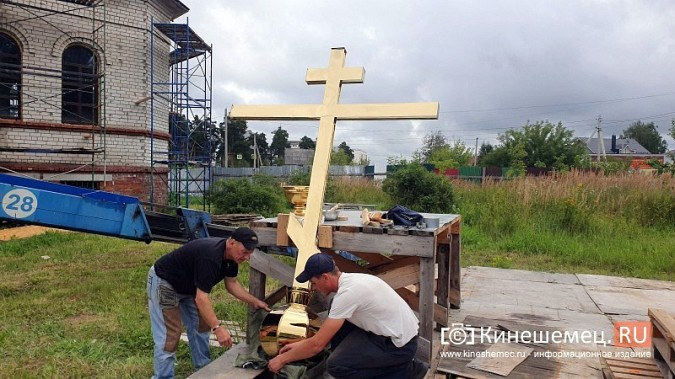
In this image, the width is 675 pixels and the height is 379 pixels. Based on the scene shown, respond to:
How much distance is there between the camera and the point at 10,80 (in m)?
→ 13.6

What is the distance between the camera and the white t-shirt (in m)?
3.38

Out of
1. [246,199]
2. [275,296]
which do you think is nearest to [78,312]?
[275,296]

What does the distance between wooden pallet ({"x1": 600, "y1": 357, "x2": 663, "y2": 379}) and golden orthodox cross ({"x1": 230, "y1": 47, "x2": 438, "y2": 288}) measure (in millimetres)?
2439

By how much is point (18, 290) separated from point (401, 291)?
5.42 metres

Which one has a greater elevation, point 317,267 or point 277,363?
point 317,267

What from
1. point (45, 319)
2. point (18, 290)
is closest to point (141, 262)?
point (18, 290)

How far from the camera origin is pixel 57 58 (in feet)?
45.6

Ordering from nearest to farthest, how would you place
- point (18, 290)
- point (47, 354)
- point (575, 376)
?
point (575, 376), point (47, 354), point (18, 290)

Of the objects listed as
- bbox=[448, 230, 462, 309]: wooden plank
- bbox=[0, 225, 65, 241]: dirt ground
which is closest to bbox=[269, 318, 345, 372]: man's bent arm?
bbox=[448, 230, 462, 309]: wooden plank

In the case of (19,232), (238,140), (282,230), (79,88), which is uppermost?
(238,140)

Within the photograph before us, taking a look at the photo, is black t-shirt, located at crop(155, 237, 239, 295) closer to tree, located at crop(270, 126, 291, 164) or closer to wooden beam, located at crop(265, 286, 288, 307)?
wooden beam, located at crop(265, 286, 288, 307)

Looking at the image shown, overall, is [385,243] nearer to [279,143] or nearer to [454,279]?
[454,279]

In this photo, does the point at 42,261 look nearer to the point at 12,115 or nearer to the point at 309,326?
the point at 12,115

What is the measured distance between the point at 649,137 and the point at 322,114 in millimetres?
93201
